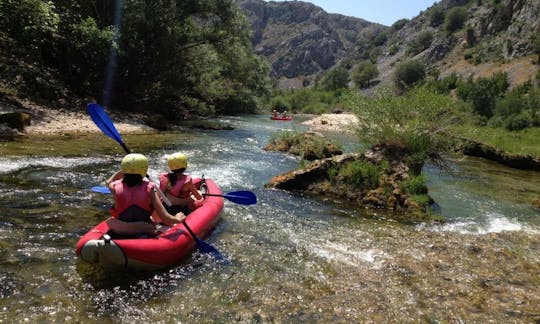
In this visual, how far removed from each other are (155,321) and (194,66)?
21.1 metres

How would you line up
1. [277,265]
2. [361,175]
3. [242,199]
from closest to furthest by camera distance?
[277,265], [242,199], [361,175]

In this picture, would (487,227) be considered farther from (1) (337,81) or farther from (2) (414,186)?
(1) (337,81)

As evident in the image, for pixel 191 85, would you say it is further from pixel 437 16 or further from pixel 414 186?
pixel 437 16

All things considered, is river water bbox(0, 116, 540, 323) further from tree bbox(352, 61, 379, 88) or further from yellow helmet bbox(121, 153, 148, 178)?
tree bbox(352, 61, 379, 88)

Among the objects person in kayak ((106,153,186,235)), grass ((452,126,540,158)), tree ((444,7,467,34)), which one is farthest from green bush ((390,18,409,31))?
person in kayak ((106,153,186,235))

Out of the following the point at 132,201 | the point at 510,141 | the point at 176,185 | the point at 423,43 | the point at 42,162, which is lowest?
the point at 42,162

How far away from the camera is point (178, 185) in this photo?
645cm

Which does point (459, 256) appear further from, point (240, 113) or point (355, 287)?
point (240, 113)

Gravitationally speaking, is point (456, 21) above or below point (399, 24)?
below

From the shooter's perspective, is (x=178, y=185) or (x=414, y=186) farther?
(x=414, y=186)

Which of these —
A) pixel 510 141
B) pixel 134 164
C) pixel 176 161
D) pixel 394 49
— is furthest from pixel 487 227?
pixel 394 49

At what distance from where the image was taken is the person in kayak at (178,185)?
6367 mm

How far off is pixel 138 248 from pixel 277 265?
186 centimetres

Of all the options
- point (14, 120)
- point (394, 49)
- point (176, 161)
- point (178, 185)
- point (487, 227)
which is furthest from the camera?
point (394, 49)
